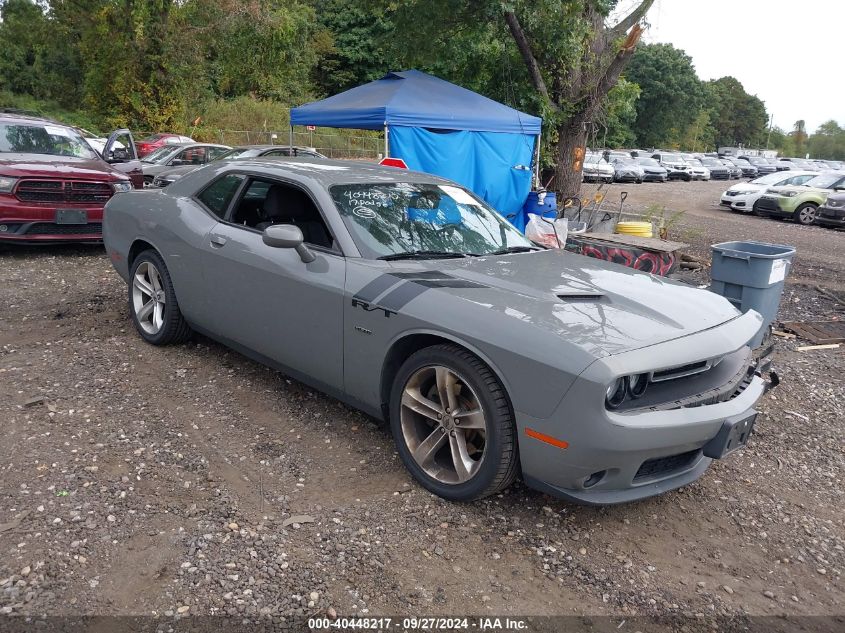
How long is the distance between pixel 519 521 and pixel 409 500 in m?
0.52

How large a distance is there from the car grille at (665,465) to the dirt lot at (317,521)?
328 mm

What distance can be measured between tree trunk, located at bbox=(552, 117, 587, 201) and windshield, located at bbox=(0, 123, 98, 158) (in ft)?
27.7

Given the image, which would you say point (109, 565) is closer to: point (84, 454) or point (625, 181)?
point (84, 454)

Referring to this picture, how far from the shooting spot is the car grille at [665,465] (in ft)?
9.71

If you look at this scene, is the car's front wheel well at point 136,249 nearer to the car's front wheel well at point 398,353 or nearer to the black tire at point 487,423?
the car's front wheel well at point 398,353

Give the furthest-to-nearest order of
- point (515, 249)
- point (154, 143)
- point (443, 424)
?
point (154, 143) < point (515, 249) < point (443, 424)

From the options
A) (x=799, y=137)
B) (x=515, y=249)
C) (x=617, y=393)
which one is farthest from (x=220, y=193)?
(x=799, y=137)

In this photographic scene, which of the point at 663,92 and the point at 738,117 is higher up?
the point at 663,92

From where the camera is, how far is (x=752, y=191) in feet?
66.4

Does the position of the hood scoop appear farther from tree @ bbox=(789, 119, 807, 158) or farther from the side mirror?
tree @ bbox=(789, 119, 807, 158)

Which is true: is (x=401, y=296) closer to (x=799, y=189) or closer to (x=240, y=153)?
(x=240, y=153)

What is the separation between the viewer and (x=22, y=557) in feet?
8.87

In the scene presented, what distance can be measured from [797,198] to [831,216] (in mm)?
1285

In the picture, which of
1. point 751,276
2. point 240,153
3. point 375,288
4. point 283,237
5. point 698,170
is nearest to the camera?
point 375,288
